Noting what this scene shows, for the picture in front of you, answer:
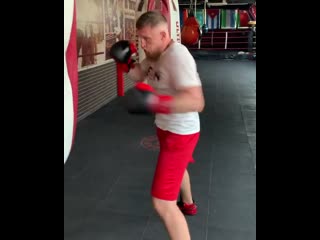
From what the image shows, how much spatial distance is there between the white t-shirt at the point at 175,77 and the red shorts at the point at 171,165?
39 millimetres

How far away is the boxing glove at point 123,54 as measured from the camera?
1.74 m

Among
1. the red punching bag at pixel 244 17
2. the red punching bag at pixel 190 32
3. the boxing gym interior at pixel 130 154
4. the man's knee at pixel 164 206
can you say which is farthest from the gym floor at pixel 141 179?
the red punching bag at pixel 244 17

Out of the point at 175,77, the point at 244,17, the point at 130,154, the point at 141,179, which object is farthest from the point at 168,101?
the point at 244,17

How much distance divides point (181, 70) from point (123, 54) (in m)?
0.46

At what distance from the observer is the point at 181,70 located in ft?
4.55

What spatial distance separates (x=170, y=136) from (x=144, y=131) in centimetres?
243

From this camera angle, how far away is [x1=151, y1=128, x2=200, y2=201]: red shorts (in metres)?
1.53

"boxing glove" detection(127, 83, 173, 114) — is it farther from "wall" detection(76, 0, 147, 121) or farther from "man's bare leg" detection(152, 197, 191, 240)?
"wall" detection(76, 0, 147, 121)

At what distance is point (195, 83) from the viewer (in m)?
1.37

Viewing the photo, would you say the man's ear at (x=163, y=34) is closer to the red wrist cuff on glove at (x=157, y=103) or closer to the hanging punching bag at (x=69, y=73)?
the red wrist cuff on glove at (x=157, y=103)

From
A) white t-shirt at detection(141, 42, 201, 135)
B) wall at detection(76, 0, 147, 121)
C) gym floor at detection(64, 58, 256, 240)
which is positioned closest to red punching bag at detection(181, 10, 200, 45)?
wall at detection(76, 0, 147, 121)

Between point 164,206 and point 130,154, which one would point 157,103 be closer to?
point 164,206
